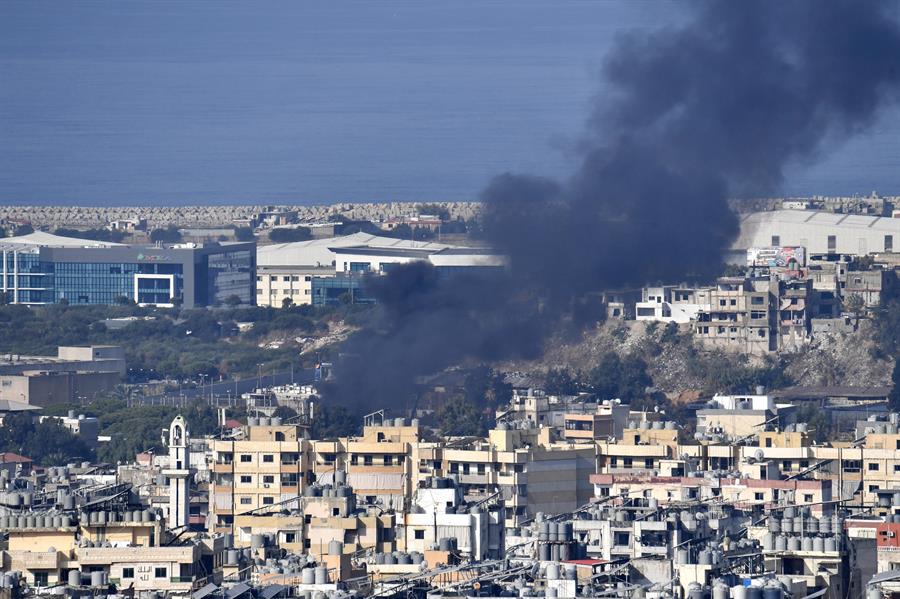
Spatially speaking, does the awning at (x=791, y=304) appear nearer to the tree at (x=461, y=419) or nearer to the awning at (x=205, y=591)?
the tree at (x=461, y=419)

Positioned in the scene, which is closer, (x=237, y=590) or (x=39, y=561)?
(x=237, y=590)

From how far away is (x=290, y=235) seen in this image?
13388 centimetres

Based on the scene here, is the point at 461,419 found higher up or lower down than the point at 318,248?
lower down

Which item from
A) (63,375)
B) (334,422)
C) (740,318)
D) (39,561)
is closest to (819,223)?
(740,318)

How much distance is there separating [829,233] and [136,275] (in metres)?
21.3

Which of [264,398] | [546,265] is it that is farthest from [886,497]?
[264,398]

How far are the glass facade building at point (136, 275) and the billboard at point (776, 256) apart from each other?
17985 mm

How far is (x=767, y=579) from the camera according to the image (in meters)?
32.8

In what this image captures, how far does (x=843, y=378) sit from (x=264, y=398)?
652 inches

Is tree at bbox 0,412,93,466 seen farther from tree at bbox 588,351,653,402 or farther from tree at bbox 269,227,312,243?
tree at bbox 269,227,312,243

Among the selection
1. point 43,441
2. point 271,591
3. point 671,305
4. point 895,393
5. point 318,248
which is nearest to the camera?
point 271,591

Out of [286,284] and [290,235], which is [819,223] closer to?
[286,284]

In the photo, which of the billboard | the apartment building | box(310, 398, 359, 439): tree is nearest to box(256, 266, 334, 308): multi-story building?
the billboard

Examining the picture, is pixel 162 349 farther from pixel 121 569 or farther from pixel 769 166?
pixel 121 569
